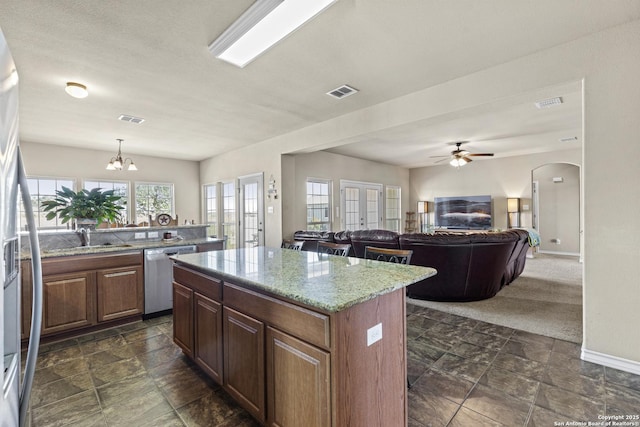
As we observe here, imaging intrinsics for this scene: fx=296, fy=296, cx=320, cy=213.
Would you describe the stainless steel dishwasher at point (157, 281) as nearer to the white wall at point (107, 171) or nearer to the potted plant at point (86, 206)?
the potted plant at point (86, 206)

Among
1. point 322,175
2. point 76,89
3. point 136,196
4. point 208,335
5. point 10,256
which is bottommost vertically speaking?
point 208,335

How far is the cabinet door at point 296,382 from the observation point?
1.33 m

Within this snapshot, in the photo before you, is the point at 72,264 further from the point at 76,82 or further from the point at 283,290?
the point at 283,290

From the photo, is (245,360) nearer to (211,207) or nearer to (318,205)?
(318,205)

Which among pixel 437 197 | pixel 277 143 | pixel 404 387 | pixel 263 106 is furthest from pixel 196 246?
pixel 437 197

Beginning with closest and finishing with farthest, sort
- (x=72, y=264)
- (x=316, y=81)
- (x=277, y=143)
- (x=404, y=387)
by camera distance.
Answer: (x=404, y=387), (x=72, y=264), (x=316, y=81), (x=277, y=143)

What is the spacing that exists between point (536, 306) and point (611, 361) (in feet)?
4.85

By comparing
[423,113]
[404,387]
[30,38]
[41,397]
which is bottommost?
[41,397]

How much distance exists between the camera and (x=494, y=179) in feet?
27.0

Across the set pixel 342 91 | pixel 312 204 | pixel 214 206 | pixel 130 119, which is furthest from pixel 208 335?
pixel 214 206

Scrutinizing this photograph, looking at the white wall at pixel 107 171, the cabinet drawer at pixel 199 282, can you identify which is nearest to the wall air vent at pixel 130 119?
the white wall at pixel 107 171

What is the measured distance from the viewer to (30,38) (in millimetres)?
2395

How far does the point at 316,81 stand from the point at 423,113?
1.30m

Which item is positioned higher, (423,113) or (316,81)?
(316,81)
